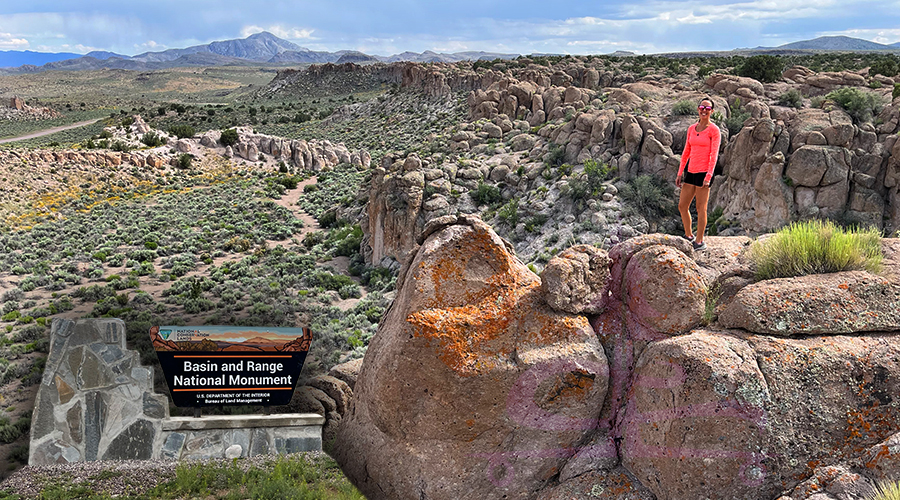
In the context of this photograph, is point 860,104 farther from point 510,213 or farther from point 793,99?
point 510,213

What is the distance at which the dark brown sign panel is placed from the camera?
6.77m

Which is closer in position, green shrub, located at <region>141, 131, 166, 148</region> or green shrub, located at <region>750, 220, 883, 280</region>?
green shrub, located at <region>750, 220, 883, 280</region>

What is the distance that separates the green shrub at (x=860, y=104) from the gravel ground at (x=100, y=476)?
23877 mm

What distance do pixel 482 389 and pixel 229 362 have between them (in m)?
3.74

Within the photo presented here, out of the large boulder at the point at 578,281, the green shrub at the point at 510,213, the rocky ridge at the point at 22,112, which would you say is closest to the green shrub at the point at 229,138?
the green shrub at the point at 510,213

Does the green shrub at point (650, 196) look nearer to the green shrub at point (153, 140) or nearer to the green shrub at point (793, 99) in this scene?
the green shrub at point (793, 99)

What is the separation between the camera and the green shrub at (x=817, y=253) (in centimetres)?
512

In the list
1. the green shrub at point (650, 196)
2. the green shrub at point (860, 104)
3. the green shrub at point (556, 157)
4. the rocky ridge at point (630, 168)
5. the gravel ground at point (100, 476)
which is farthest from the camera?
the green shrub at point (556, 157)

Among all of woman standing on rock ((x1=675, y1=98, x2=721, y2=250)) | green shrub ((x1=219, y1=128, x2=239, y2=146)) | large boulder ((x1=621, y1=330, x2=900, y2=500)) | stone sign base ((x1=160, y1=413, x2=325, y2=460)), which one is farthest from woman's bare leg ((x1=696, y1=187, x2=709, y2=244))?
green shrub ((x1=219, y1=128, x2=239, y2=146))

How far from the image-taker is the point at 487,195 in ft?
85.2

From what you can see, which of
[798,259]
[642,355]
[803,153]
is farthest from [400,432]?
[803,153]

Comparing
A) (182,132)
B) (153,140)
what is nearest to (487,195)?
(153,140)

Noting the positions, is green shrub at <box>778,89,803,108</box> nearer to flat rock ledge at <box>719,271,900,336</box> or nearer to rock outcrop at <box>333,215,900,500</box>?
rock outcrop at <box>333,215,900,500</box>

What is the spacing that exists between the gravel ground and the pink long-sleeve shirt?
7963 millimetres
